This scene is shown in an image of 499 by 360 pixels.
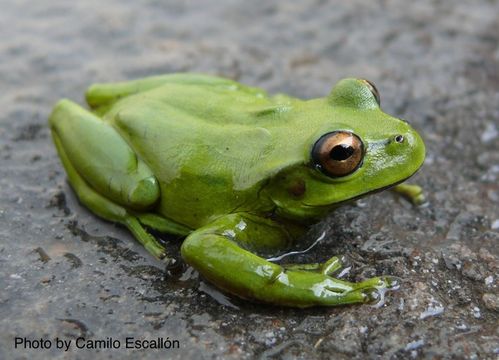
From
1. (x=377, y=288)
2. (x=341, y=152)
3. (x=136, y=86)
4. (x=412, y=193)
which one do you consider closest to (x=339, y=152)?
(x=341, y=152)

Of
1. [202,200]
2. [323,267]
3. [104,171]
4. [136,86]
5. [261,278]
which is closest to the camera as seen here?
[261,278]

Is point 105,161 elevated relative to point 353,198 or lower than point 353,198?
lower

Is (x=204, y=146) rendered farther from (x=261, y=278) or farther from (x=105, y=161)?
(x=261, y=278)

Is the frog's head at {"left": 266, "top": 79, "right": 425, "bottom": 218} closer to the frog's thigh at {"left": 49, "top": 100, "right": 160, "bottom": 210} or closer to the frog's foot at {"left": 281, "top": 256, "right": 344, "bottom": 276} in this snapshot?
the frog's foot at {"left": 281, "top": 256, "right": 344, "bottom": 276}

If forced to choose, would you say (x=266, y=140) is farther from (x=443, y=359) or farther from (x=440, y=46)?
(x=440, y=46)

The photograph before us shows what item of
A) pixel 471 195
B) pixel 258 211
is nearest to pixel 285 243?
pixel 258 211

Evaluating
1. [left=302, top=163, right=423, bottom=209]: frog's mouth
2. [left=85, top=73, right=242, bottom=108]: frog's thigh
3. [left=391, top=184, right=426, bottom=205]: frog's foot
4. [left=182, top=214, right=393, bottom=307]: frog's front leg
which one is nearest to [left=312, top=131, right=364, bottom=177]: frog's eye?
[left=302, top=163, right=423, bottom=209]: frog's mouth
